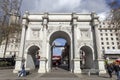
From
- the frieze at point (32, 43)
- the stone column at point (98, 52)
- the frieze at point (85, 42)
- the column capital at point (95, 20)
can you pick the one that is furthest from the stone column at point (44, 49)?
the stone column at point (98, 52)

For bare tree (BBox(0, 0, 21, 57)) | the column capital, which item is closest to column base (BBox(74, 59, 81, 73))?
the column capital

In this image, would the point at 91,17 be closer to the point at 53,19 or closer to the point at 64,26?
the point at 64,26

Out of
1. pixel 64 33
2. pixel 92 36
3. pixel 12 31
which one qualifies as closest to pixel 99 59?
pixel 92 36

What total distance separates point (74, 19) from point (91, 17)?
391 centimetres

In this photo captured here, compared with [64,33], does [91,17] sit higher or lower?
higher

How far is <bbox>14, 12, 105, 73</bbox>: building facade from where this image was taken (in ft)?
82.9

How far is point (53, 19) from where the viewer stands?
27438 millimetres

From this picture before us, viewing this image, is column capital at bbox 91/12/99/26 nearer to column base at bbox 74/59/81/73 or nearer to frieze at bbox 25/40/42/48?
column base at bbox 74/59/81/73

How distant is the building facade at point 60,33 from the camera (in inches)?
995

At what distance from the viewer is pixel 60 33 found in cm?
2839

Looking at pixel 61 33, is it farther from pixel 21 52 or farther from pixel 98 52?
pixel 21 52

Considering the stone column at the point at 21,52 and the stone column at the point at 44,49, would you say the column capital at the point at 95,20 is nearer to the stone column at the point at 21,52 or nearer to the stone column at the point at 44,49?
the stone column at the point at 44,49

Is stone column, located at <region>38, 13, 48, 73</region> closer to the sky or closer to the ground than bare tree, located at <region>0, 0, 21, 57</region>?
closer to the ground

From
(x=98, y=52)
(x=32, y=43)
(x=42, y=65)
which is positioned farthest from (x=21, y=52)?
(x=98, y=52)
